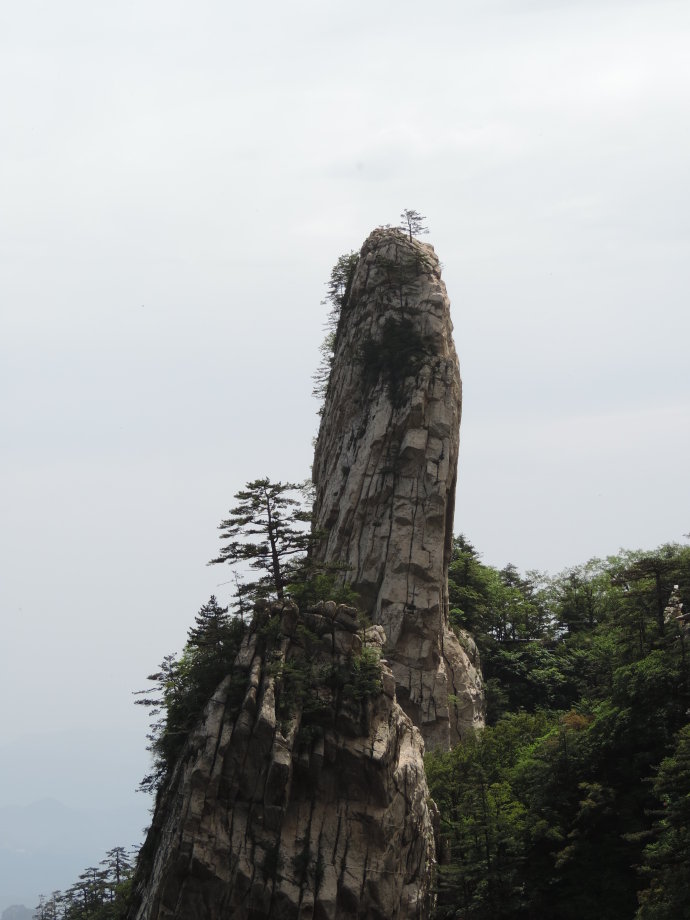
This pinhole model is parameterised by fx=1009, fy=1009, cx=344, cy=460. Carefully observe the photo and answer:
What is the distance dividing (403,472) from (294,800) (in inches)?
1016

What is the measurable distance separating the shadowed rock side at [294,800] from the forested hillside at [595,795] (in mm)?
2882

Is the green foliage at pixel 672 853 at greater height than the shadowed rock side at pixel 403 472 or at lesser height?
lesser

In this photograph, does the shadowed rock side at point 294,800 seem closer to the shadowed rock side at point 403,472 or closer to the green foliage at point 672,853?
the green foliage at point 672,853

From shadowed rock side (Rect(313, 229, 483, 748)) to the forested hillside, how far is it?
5.68 m

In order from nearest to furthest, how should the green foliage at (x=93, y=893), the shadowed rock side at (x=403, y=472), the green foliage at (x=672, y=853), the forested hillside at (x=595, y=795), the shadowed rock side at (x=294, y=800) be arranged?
the green foliage at (x=672, y=853) < the forested hillside at (x=595, y=795) < the shadowed rock side at (x=294, y=800) < the shadowed rock side at (x=403, y=472) < the green foliage at (x=93, y=893)

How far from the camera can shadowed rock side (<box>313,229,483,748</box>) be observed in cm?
5966

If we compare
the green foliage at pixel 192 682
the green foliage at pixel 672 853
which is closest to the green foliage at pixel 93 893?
the green foliage at pixel 192 682

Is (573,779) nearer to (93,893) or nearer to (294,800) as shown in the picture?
(294,800)

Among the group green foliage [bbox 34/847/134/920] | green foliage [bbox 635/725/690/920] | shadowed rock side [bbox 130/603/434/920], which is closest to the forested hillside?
green foliage [bbox 635/725/690/920]

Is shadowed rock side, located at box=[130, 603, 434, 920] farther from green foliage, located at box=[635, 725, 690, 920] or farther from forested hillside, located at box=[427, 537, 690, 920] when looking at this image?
green foliage, located at box=[635, 725, 690, 920]

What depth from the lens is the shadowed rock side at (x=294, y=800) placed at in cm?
3972

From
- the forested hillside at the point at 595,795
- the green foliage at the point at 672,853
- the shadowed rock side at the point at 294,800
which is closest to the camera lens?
the green foliage at the point at 672,853

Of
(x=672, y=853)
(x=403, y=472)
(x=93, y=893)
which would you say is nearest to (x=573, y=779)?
(x=672, y=853)

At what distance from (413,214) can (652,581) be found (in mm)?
32885
